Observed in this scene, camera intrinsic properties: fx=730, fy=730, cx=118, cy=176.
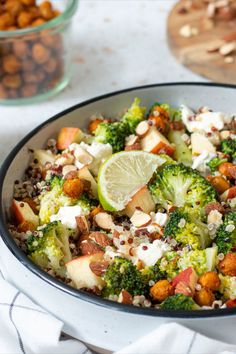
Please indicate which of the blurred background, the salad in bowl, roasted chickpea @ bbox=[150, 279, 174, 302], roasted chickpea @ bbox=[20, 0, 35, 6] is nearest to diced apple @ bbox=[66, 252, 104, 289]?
the salad in bowl

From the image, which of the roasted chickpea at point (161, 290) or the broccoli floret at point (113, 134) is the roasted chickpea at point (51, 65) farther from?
the roasted chickpea at point (161, 290)

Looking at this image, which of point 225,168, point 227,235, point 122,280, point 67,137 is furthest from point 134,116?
point 122,280

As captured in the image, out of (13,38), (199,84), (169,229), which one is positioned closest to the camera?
(169,229)

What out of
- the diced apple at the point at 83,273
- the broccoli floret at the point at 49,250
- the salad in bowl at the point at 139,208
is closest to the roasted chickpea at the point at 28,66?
the salad in bowl at the point at 139,208

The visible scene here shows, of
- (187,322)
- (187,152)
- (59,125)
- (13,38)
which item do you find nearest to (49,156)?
(59,125)

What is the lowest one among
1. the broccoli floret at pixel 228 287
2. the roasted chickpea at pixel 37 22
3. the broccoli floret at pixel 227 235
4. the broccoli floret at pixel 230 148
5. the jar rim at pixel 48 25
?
the broccoli floret at pixel 228 287

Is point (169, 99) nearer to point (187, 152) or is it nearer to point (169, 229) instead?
point (187, 152)

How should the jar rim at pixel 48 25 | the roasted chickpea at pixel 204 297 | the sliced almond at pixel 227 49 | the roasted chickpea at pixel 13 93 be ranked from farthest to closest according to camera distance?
the sliced almond at pixel 227 49
the roasted chickpea at pixel 13 93
the jar rim at pixel 48 25
the roasted chickpea at pixel 204 297
